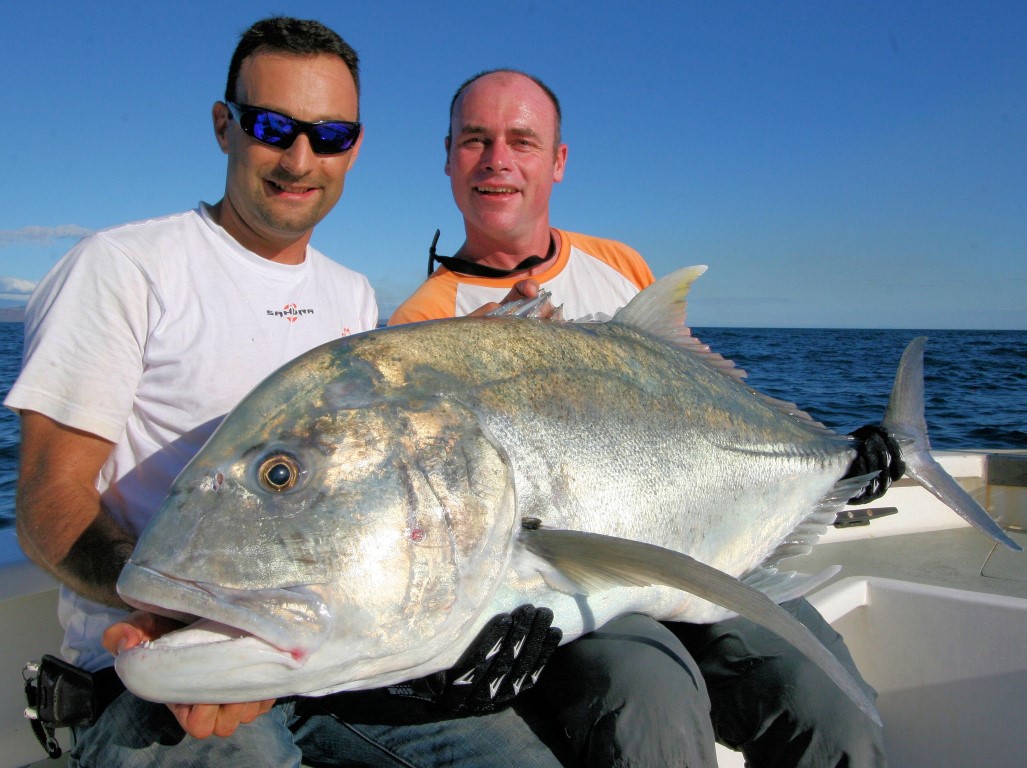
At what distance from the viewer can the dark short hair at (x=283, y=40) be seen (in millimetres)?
2475

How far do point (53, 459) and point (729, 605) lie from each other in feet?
5.82

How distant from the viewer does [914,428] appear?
3.06 metres

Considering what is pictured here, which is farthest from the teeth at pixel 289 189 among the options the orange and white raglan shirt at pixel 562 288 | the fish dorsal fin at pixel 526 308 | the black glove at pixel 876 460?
the black glove at pixel 876 460

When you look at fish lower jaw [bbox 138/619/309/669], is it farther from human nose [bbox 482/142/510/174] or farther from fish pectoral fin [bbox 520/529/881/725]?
human nose [bbox 482/142/510/174]

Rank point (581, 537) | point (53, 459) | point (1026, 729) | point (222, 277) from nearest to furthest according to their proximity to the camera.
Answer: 1. point (581, 537)
2. point (53, 459)
3. point (222, 277)
4. point (1026, 729)

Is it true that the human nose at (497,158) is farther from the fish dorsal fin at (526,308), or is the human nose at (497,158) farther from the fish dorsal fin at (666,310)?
the fish dorsal fin at (526,308)

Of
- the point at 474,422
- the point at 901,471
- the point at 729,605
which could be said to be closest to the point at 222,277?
the point at 474,422

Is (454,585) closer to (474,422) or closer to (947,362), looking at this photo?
(474,422)

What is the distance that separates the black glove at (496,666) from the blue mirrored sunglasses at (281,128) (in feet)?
5.65

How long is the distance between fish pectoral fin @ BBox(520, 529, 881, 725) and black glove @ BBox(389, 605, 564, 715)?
0.16 m

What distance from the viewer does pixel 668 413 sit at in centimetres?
205

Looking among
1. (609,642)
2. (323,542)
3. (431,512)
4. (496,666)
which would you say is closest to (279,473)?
(323,542)

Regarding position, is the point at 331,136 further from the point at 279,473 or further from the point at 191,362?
the point at 279,473

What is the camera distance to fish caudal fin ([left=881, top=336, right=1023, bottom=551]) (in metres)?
2.93
